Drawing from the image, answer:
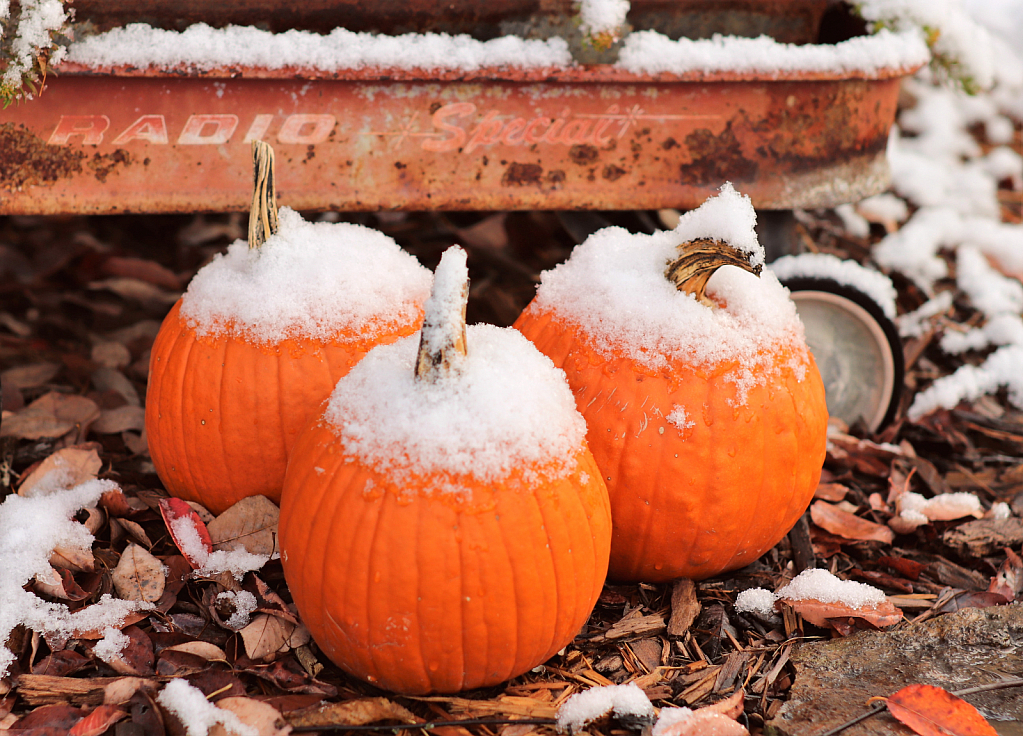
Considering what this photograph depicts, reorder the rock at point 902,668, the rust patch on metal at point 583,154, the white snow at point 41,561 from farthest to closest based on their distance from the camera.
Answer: the rust patch on metal at point 583,154 → the white snow at point 41,561 → the rock at point 902,668

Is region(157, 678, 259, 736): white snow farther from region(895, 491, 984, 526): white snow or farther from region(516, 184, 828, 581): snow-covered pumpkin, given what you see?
region(895, 491, 984, 526): white snow

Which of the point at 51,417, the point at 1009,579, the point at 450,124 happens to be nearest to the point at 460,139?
the point at 450,124

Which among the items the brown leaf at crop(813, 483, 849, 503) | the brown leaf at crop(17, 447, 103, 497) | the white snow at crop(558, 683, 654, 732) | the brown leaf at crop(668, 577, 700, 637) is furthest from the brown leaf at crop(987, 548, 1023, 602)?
the brown leaf at crop(17, 447, 103, 497)

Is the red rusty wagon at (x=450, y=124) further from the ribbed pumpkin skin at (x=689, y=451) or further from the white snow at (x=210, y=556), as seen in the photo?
the white snow at (x=210, y=556)

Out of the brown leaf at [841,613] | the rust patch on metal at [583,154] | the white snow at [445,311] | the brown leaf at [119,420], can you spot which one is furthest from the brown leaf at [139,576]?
the rust patch on metal at [583,154]

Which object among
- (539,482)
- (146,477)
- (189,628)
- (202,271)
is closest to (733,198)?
(539,482)

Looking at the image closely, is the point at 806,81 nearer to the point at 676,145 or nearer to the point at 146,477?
the point at 676,145

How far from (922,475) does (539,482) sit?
1.36 meters

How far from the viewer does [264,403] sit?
1540mm

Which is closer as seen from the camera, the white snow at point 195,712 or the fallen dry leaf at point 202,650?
the white snow at point 195,712

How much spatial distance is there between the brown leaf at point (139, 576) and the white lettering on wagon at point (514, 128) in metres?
1.07

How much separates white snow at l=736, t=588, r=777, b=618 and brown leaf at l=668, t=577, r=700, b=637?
87 mm

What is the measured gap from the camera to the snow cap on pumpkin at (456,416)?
48.0 inches

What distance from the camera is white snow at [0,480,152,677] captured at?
1.44 meters
